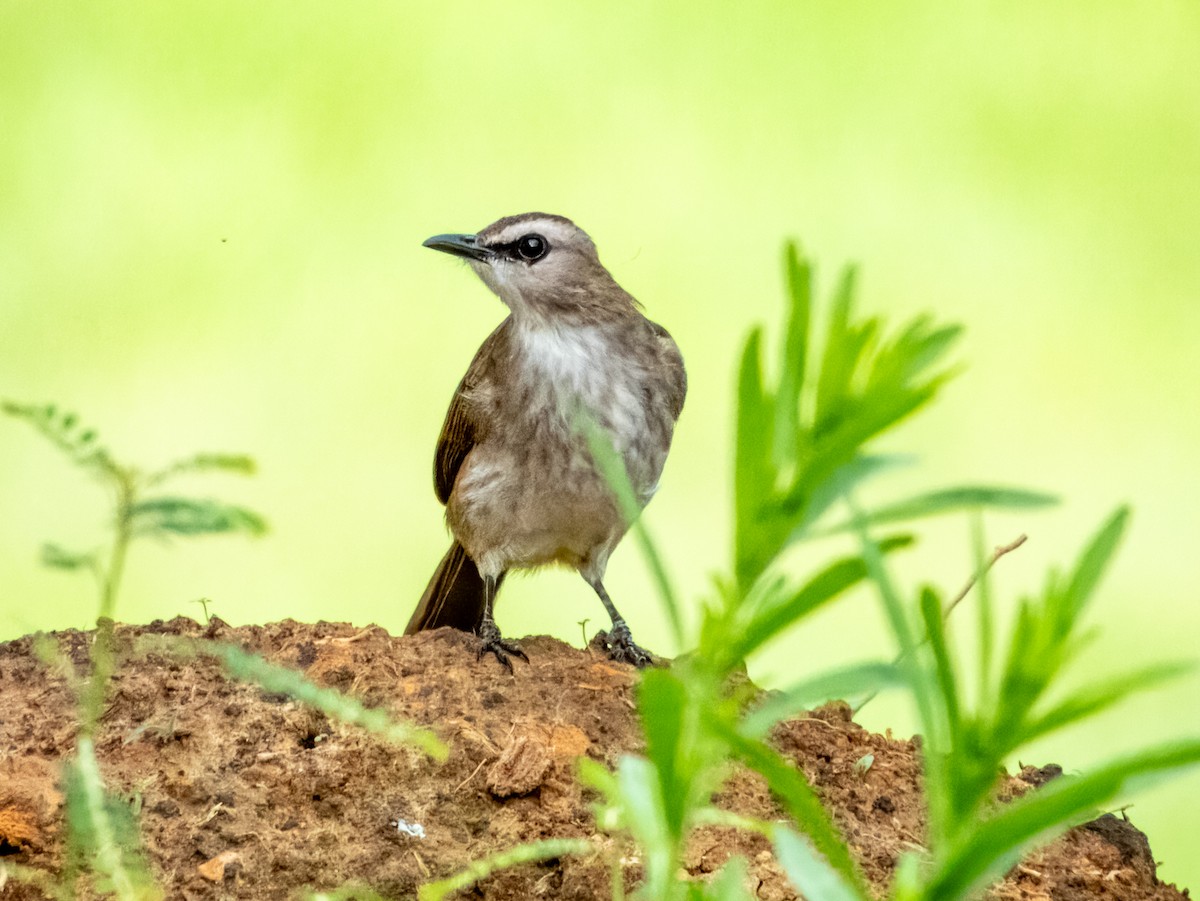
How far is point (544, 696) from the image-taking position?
12.1 ft

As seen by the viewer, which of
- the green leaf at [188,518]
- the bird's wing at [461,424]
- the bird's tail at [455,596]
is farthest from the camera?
the bird's tail at [455,596]

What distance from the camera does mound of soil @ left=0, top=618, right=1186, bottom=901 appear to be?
9.13ft

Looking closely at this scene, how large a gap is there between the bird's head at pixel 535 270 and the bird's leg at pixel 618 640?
102cm

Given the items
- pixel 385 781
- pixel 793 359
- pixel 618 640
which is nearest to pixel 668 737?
pixel 793 359

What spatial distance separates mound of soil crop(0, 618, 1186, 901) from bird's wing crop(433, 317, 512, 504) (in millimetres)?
1467

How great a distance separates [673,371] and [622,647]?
3.38ft

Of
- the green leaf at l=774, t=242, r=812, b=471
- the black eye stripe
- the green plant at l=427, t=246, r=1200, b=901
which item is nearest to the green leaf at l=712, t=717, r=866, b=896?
the green plant at l=427, t=246, r=1200, b=901

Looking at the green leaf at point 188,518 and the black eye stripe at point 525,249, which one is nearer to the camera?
the green leaf at point 188,518

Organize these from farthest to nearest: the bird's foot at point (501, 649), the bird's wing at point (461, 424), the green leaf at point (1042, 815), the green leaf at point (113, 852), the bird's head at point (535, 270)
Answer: the bird's wing at point (461, 424) → the bird's head at point (535, 270) → the bird's foot at point (501, 649) → the green leaf at point (113, 852) → the green leaf at point (1042, 815)

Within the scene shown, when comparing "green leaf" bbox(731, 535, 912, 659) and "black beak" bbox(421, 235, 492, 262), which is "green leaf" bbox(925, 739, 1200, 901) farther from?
"black beak" bbox(421, 235, 492, 262)

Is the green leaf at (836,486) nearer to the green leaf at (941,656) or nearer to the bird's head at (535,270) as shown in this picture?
the green leaf at (941,656)

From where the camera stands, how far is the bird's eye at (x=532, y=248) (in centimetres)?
505

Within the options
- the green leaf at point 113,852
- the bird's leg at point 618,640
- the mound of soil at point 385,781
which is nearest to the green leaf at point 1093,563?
the mound of soil at point 385,781

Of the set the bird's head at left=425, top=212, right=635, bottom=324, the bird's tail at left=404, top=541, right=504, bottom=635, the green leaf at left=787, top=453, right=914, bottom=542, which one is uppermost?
the bird's head at left=425, top=212, right=635, bottom=324
